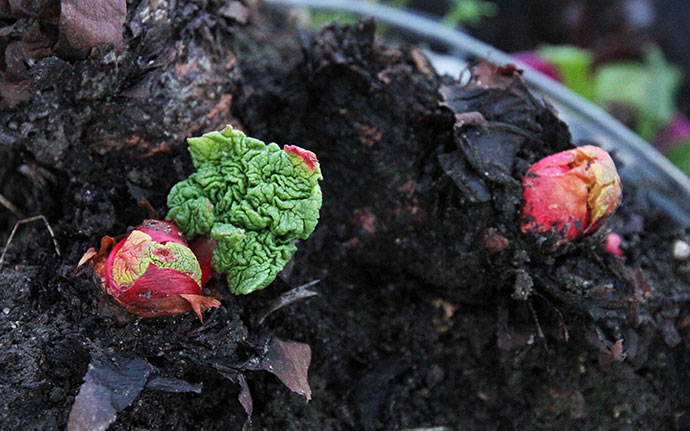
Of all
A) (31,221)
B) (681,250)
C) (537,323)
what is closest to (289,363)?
(537,323)

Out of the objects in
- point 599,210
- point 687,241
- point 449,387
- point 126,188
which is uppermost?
point 599,210

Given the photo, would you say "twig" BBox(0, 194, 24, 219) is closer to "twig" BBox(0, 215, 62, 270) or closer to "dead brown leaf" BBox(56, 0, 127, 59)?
"twig" BBox(0, 215, 62, 270)

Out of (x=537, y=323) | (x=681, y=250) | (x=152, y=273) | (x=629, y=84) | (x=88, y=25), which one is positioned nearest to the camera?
(x=152, y=273)

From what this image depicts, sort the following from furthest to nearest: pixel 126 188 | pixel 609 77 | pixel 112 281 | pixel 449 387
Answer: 1. pixel 609 77
2. pixel 449 387
3. pixel 126 188
4. pixel 112 281

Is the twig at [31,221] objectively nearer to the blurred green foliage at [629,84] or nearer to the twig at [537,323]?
the twig at [537,323]

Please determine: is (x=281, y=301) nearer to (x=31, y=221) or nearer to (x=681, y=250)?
(x=31, y=221)

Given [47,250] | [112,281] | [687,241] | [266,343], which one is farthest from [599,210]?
[47,250]

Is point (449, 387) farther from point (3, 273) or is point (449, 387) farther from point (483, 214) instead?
point (3, 273)
